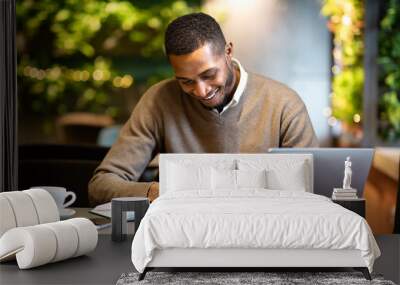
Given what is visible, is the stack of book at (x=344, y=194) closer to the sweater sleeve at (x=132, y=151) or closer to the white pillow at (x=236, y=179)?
the white pillow at (x=236, y=179)

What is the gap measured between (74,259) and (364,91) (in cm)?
397

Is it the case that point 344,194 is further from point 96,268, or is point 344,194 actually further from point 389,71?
point 389,71

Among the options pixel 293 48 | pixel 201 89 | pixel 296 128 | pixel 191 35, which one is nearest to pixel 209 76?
pixel 201 89

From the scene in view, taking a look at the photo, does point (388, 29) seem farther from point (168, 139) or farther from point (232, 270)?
point (232, 270)

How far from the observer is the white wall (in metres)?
6.39

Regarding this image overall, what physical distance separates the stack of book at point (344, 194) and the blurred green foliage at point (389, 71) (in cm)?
332

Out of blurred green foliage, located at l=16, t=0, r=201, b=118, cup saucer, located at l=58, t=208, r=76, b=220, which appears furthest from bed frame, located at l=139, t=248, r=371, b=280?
blurred green foliage, located at l=16, t=0, r=201, b=118

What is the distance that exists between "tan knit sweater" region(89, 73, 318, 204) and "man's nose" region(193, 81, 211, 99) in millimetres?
208

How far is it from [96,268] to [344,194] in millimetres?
948

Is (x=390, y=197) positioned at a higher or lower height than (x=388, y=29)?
lower

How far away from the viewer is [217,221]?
94.6 inches

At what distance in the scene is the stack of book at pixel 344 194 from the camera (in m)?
2.88

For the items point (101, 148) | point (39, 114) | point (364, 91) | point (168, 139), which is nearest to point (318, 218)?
point (168, 139)

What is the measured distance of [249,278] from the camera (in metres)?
2.44
